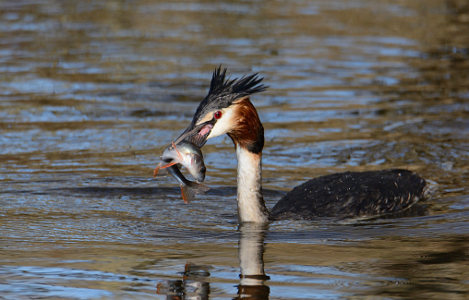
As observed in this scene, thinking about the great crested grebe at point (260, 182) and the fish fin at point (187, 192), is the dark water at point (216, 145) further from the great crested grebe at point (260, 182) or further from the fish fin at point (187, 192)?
the fish fin at point (187, 192)

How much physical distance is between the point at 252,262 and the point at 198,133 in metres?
1.34

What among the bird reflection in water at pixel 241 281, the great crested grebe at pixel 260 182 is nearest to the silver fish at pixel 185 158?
the great crested grebe at pixel 260 182

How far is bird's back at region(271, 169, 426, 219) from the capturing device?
32.1ft

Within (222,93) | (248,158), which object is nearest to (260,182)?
(248,158)

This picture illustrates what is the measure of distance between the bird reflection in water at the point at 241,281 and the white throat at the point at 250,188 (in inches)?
25.3

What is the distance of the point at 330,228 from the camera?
9430mm

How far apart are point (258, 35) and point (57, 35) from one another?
4.84 metres

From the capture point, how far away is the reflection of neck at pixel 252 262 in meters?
7.12

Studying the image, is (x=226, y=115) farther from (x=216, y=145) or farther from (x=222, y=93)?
(x=216, y=145)

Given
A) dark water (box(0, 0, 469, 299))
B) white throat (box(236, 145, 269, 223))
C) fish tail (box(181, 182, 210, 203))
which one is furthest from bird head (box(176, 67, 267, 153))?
dark water (box(0, 0, 469, 299))

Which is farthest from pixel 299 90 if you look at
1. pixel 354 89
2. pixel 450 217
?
pixel 450 217

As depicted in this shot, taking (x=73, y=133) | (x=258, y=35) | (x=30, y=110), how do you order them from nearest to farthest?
(x=73, y=133) < (x=30, y=110) < (x=258, y=35)

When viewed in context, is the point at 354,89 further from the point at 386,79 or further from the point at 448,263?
the point at 448,263

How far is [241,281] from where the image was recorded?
7.42 metres
